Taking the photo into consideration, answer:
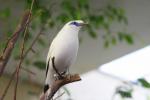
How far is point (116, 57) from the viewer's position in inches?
115

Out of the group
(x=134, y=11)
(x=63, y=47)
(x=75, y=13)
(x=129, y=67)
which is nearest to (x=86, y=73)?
(x=129, y=67)

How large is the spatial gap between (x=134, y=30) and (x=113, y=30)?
0.14 meters

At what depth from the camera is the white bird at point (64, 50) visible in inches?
29.5

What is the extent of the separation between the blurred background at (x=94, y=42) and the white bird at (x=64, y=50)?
1.19 ft

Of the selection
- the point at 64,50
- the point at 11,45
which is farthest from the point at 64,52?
the point at 11,45

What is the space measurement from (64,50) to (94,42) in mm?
1977

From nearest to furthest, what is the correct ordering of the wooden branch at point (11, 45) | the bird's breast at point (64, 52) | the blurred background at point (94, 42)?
1. the wooden branch at point (11, 45)
2. the bird's breast at point (64, 52)
3. the blurred background at point (94, 42)

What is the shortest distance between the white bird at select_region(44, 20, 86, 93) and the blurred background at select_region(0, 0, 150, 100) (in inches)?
14.3

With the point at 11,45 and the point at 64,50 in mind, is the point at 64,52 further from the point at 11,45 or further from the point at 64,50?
the point at 11,45

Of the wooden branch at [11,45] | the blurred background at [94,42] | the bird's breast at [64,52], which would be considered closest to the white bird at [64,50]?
the bird's breast at [64,52]

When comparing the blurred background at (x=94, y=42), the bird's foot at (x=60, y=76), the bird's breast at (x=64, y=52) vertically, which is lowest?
the bird's foot at (x=60, y=76)

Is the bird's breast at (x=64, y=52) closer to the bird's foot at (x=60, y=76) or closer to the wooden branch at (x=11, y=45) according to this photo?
the bird's foot at (x=60, y=76)

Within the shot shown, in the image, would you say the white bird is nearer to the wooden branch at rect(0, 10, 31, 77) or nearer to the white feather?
the white feather

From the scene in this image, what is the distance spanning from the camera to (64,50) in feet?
2.48
